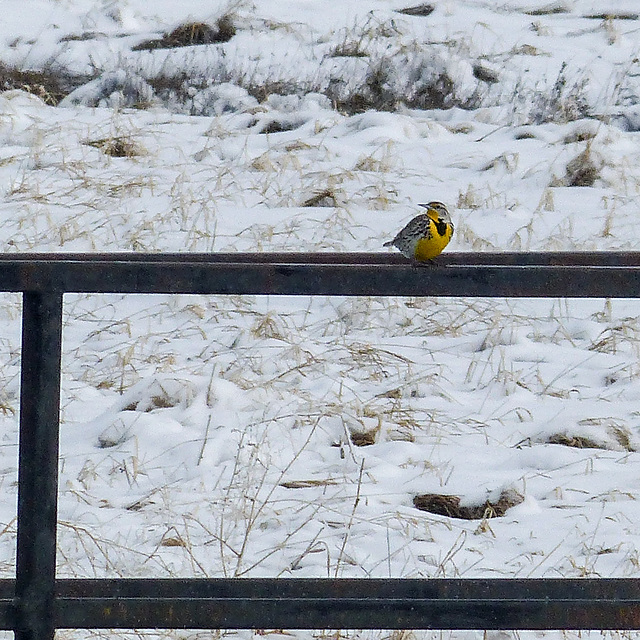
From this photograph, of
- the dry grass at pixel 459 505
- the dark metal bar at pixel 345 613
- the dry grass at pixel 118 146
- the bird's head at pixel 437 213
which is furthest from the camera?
the dry grass at pixel 118 146

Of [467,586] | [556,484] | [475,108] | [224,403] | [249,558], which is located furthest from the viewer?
[475,108]

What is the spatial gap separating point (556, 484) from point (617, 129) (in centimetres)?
513

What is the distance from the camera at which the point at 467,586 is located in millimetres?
2252

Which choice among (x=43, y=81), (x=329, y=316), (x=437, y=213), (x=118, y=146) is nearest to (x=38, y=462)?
(x=437, y=213)

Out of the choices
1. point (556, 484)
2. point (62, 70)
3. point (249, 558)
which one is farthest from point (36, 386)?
point (62, 70)

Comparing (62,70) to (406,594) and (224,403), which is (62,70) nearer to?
(224,403)

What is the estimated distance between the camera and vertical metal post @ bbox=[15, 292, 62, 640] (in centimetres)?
161

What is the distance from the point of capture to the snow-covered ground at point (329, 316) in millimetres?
3418

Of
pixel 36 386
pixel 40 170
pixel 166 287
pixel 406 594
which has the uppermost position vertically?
pixel 166 287

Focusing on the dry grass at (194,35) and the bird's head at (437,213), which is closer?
the bird's head at (437,213)

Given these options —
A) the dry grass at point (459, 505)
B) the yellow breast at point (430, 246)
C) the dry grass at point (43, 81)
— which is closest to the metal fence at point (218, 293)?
the yellow breast at point (430, 246)

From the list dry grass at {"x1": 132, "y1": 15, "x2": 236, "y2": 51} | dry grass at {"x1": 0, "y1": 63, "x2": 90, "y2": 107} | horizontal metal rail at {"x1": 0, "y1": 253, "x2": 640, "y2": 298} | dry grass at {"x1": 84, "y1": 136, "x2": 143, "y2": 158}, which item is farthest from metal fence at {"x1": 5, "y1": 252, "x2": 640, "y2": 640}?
dry grass at {"x1": 132, "y1": 15, "x2": 236, "y2": 51}

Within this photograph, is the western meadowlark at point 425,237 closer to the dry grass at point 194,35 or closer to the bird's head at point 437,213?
the bird's head at point 437,213

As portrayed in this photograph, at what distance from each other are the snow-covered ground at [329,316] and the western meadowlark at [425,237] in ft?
2.78
